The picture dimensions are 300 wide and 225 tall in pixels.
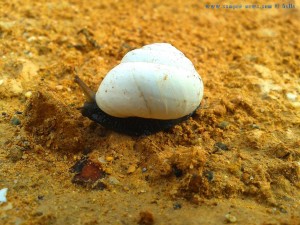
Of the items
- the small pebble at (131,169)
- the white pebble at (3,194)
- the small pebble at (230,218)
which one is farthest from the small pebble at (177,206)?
the white pebble at (3,194)

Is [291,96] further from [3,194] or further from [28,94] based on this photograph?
[3,194]

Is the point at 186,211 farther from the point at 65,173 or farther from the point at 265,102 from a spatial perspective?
the point at 265,102

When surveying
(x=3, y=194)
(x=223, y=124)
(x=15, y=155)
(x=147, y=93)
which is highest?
(x=147, y=93)

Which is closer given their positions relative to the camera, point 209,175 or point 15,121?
point 209,175

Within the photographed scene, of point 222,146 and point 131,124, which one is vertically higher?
point 131,124

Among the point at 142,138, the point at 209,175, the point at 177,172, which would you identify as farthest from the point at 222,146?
the point at 142,138

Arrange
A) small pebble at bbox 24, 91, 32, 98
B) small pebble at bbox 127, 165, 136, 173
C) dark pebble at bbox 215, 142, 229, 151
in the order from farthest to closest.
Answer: small pebble at bbox 24, 91, 32, 98, dark pebble at bbox 215, 142, 229, 151, small pebble at bbox 127, 165, 136, 173

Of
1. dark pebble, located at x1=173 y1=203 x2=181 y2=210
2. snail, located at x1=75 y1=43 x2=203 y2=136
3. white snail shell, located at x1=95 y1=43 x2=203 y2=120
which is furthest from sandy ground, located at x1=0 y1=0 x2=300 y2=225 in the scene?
white snail shell, located at x1=95 y1=43 x2=203 y2=120

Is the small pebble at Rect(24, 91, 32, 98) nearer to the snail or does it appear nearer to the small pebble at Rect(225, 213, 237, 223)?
the snail
